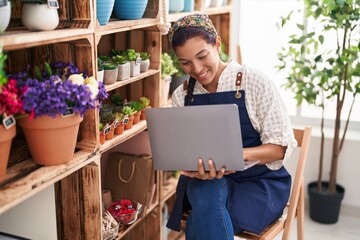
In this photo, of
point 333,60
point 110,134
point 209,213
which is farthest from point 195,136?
→ point 333,60

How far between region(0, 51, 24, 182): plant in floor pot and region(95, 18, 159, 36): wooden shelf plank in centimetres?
44

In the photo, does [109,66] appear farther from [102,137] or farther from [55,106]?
[55,106]

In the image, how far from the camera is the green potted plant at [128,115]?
2008 mm

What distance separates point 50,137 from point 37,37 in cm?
33

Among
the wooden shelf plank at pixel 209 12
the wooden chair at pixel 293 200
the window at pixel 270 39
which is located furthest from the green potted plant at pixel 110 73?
the window at pixel 270 39

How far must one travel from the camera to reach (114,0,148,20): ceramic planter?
191 cm

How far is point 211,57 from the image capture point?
72.5 inches

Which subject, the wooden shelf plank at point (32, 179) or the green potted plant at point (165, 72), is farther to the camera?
the green potted plant at point (165, 72)

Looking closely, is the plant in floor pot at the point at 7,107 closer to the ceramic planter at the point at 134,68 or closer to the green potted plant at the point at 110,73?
the green potted plant at the point at 110,73

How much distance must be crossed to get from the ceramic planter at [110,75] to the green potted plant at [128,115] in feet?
0.61

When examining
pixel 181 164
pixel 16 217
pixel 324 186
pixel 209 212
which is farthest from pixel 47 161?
pixel 324 186

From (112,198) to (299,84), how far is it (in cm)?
131

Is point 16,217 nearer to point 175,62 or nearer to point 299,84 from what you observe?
point 175,62

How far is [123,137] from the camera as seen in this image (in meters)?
1.97
